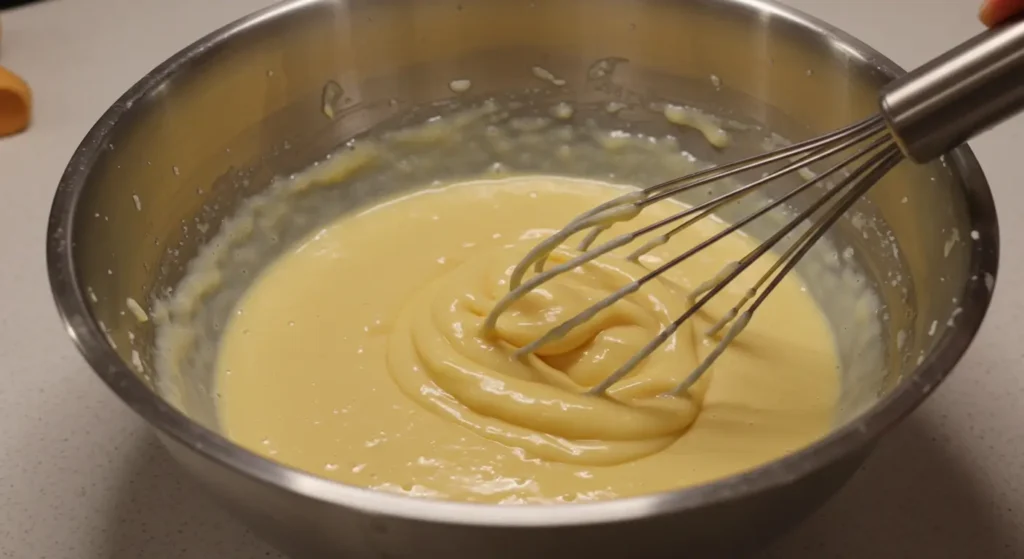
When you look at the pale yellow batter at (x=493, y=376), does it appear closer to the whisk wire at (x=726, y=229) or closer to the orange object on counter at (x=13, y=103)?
the whisk wire at (x=726, y=229)

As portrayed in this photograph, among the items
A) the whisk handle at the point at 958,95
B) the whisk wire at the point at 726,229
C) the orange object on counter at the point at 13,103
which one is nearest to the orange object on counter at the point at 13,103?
the orange object on counter at the point at 13,103

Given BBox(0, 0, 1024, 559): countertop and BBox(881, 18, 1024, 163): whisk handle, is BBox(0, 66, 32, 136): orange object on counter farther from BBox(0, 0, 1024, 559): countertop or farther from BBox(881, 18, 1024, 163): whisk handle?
BBox(881, 18, 1024, 163): whisk handle

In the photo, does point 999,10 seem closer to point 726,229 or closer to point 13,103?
point 726,229

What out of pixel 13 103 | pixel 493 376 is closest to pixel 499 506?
pixel 493 376

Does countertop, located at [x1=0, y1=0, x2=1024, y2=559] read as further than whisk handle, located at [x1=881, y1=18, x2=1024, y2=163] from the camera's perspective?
Yes

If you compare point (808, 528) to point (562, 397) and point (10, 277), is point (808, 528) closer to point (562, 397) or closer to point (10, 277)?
point (562, 397)

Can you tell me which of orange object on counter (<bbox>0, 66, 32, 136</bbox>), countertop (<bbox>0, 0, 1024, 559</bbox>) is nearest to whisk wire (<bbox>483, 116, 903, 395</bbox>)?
countertop (<bbox>0, 0, 1024, 559</bbox>)

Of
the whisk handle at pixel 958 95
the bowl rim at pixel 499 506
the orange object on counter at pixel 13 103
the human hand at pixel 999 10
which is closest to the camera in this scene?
the bowl rim at pixel 499 506
